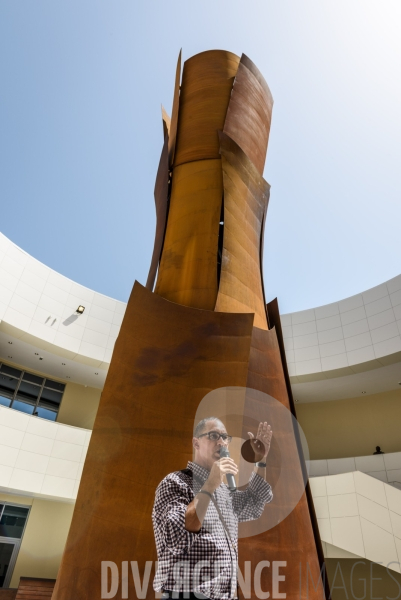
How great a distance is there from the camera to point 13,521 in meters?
11.3

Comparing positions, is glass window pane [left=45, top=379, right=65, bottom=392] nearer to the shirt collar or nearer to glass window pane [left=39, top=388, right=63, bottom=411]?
glass window pane [left=39, top=388, right=63, bottom=411]

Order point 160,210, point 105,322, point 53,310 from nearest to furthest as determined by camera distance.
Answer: point 160,210 < point 53,310 < point 105,322

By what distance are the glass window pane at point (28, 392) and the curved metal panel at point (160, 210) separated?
9.61 metres

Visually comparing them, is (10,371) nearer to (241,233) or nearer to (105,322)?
(105,322)

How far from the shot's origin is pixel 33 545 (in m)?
11.3

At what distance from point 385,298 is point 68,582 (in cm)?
1094

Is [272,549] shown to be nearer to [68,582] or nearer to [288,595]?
[288,595]

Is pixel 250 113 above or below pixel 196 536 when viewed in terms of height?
above

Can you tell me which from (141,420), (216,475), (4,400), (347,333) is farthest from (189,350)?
(4,400)

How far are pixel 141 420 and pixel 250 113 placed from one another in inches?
195

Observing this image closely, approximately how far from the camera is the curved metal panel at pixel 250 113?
19.7 feet

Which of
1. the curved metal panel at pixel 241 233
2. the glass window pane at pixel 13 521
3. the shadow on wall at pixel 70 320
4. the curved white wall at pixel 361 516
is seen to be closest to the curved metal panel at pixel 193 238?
the curved metal panel at pixel 241 233

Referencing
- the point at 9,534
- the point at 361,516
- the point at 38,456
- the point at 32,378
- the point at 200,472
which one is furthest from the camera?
the point at 32,378

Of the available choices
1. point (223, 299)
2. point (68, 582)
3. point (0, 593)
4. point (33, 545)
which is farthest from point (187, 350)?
point (33, 545)
